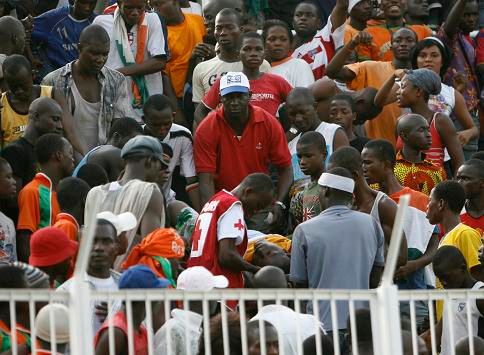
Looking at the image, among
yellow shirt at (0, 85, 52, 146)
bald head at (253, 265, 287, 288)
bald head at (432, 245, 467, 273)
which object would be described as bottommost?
bald head at (432, 245, 467, 273)

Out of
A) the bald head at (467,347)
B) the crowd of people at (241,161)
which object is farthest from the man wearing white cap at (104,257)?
the bald head at (467,347)

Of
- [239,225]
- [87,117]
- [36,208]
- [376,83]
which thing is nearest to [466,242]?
[239,225]

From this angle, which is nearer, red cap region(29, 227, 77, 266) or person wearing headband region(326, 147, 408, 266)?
red cap region(29, 227, 77, 266)

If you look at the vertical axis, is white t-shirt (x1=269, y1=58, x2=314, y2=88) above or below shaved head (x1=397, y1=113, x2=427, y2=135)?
above

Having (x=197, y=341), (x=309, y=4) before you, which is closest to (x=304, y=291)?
(x=197, y=341)

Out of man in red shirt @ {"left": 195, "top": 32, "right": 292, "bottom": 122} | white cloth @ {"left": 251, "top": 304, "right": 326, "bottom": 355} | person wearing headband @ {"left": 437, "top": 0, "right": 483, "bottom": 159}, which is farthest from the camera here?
person wearing headband @ {"left": 437, "top": 0, "right": 483, "bottom": 159}

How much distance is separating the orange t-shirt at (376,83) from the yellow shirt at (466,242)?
3.88 metres

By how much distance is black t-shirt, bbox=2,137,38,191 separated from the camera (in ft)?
39.1

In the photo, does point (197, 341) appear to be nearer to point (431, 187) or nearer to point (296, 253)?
point (296, 253)

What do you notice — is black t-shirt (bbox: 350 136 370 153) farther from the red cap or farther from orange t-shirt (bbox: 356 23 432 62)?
the red cap

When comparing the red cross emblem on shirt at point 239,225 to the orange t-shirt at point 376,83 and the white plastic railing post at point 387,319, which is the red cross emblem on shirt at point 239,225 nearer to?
the white plastic railing post at point 387,319

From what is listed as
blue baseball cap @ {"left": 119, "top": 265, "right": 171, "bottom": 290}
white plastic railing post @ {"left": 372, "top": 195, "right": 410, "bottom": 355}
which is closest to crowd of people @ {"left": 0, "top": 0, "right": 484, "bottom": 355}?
blue baseball cap @ {"left": 119, "top": 265, "right": 171, "bottom": 290}

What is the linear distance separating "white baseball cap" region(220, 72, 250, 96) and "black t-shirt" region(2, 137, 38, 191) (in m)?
1.85

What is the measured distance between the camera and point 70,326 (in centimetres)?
678
